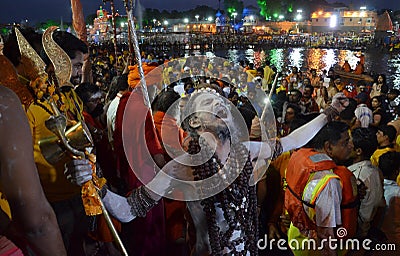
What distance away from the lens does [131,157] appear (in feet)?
10.8

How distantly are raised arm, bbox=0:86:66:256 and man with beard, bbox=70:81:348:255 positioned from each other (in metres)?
0.60

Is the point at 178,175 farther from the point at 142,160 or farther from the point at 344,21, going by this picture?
the point at 344,21

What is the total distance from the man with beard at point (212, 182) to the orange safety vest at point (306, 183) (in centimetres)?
63

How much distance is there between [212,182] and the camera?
206 cm

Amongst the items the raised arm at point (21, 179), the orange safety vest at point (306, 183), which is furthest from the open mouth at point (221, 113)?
the raised arm at point (21, 179)

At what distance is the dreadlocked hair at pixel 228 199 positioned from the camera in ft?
6.77

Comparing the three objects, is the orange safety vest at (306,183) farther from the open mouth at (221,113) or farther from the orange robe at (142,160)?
the orange robe at (142,160)

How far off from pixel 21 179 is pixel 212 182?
1.06 meters

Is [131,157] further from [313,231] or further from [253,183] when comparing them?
[313,231]

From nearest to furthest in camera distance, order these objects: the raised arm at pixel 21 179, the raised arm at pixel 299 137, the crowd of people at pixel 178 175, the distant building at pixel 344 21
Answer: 1. the raised arm at pixel 21 179
2. the crowd of people at pixel 178 175
3. the raised arm at pixel 299 137
4. the distant building at pixel 344 21

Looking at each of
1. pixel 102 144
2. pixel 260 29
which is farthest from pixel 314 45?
A: pixel 102 144

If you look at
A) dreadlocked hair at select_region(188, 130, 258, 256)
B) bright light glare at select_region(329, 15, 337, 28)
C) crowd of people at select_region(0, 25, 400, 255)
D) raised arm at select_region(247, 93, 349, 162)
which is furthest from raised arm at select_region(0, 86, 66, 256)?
bright light glare at select_region(329, 15, 337, 28)

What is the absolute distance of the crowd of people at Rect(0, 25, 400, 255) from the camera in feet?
4.78

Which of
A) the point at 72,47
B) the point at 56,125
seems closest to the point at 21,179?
the point at 56,125
